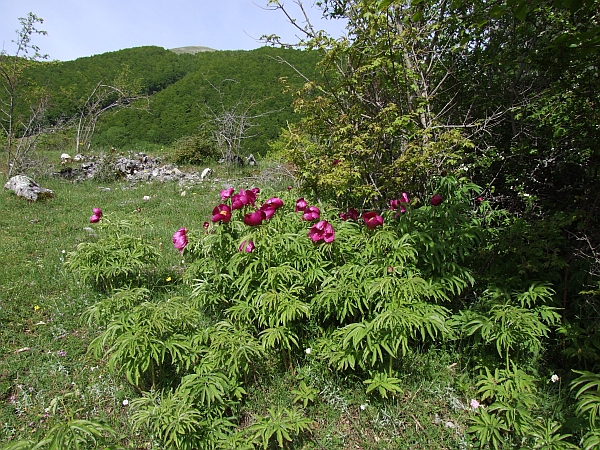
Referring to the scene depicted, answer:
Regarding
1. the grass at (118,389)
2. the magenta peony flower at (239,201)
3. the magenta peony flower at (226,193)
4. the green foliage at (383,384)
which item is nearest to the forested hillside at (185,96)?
the grass at (118,389)

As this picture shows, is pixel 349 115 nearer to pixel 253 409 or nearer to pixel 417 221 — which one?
pixel 417 221

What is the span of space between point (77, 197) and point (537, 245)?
6.94 metres

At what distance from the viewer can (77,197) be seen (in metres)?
7.07

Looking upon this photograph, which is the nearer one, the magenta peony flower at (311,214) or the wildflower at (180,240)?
the magenta peony flower at (311,214)

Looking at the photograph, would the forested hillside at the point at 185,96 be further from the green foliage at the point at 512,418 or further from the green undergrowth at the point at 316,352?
the green foliage at the point at 512,418

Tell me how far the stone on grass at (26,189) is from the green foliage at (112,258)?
393 cm

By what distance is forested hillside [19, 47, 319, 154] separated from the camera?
44.9 ft

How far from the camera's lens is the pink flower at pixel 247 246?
7.80ft

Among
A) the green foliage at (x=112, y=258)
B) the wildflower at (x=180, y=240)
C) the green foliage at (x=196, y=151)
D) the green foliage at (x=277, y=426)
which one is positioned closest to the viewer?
the green foliage at (x=277, y=426)

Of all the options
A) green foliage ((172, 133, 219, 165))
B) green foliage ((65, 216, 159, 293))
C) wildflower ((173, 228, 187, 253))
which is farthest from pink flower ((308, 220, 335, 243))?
green foliage ((172, 133, 219, 165))

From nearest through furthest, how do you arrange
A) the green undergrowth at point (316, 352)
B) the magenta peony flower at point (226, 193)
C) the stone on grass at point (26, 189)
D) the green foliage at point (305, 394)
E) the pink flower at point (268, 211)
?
1. the green undergrowth at point (316, 352)
2. the green foliage at point (305, 394)
3. the pink flower at point (268, 211)
4. the magenta peony flower at point (226, 193)
5. the stone on grass at point (26, 189)

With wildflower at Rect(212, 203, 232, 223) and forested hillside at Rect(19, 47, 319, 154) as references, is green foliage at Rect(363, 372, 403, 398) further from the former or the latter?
forested hillside at Rect(19, 47, 319, 154)

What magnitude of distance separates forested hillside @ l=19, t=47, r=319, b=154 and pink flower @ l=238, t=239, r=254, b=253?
10.7 meters

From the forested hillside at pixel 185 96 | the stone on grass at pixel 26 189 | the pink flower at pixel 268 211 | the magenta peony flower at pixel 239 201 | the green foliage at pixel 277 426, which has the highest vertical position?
the forested hillside at pixel 185 96
